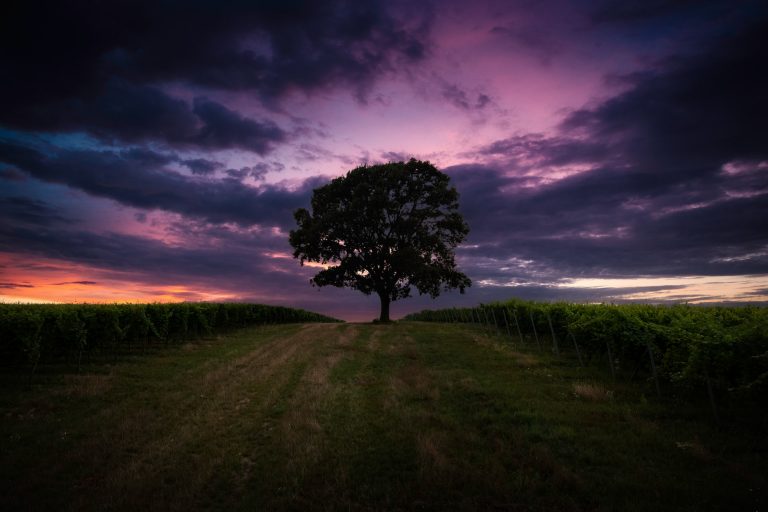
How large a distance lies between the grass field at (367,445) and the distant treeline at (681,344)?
110 centimetres

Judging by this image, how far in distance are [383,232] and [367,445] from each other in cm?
3681

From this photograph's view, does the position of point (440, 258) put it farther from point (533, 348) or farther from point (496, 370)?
point (496, 370)

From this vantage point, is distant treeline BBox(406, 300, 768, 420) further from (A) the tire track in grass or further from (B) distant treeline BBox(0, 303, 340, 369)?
(B) distant treeline BBox(0, 303, 340, 369)

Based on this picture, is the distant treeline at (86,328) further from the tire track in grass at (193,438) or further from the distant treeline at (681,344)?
the distant treeline at (681,344)

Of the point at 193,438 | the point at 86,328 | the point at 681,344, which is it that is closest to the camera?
the point at 193,438

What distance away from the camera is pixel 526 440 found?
8.93 metres

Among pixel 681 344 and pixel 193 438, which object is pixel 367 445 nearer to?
pixel 193 438

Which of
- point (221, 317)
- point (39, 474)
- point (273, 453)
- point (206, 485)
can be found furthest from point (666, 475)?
point (221, 317)

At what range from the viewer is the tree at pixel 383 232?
4312 cm

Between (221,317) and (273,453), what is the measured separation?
96.8 feet

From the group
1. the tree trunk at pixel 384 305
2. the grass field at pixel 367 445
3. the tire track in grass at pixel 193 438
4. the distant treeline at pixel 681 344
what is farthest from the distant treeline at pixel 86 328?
the distant treeline at pixel 681 344

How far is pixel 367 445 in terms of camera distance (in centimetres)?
893

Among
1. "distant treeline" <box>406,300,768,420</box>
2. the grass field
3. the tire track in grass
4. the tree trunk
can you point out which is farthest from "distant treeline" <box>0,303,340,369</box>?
"distant treeline" <box>406,300,768,420</box>

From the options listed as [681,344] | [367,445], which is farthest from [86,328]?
[681,344]
